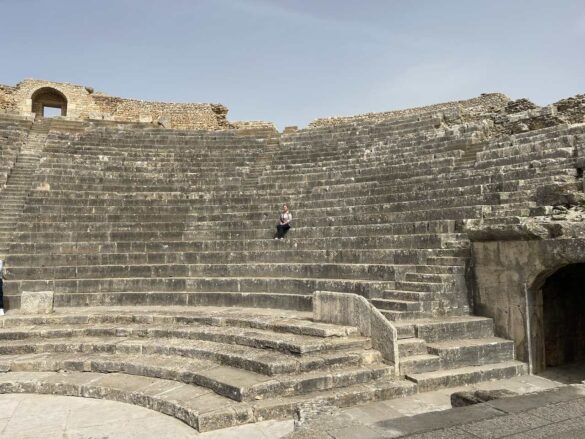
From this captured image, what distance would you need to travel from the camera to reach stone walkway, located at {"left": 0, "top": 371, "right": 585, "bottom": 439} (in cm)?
321

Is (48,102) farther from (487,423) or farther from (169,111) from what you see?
(487,423)

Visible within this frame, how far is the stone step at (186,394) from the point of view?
4438mm

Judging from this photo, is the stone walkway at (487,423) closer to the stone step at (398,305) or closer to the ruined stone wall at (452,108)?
the stone step at (398,305)

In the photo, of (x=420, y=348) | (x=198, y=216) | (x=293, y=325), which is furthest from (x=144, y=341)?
(x=198, y=216)

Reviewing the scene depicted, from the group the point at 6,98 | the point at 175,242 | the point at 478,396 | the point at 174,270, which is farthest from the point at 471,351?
the point at 6,98

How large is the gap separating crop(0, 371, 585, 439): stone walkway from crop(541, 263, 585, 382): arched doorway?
716 millimetres

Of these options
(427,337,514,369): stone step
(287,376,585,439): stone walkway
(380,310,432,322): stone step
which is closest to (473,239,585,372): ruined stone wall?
(427,337,514,369): stone step

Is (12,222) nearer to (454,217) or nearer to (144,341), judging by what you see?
(144,341)

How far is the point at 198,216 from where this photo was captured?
451 inches

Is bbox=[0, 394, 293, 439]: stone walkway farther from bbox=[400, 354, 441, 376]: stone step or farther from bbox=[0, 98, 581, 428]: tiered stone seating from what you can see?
bbox=[400, 354, 441, 376]: stone step

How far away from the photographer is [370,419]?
425 centimetres

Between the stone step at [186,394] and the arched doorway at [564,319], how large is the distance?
2437 millimetres

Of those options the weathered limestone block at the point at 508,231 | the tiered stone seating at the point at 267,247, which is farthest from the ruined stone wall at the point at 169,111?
the weathered limestone block at the point at 508,231

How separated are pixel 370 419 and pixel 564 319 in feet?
12.3
